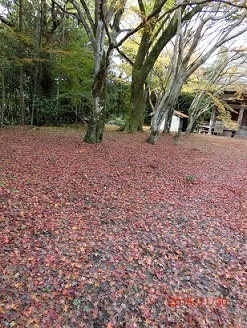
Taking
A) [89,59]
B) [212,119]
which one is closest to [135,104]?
[89,59]

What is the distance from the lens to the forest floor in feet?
5.76

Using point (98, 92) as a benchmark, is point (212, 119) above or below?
above

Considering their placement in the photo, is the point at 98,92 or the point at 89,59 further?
the point at 89,59

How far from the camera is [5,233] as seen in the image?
2434mm

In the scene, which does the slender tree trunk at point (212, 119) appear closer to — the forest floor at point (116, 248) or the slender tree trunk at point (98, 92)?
the slender tree trunk at point (98, 92)

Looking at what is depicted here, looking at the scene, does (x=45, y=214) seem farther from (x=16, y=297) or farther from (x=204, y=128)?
(x=204, y=128)

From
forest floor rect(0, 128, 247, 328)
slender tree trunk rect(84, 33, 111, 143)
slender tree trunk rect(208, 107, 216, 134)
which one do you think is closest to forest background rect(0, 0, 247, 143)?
slender tree trunk rect(84, 33, 111, 143)

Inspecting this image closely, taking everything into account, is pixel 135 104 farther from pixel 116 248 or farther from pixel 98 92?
pixel 116 248

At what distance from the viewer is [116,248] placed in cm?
246

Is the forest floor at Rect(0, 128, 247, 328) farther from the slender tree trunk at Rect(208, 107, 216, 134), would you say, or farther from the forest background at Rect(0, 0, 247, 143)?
the slender tree trunk at Rect(208, 107, 216, 134)

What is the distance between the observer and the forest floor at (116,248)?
1.76m

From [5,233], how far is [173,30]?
887 centimetres

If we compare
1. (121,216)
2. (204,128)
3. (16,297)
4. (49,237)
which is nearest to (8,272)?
(16,297)

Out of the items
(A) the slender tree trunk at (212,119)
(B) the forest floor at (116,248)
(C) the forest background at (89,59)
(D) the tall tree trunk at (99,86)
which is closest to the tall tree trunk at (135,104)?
(C) the forest background at (89,59)
